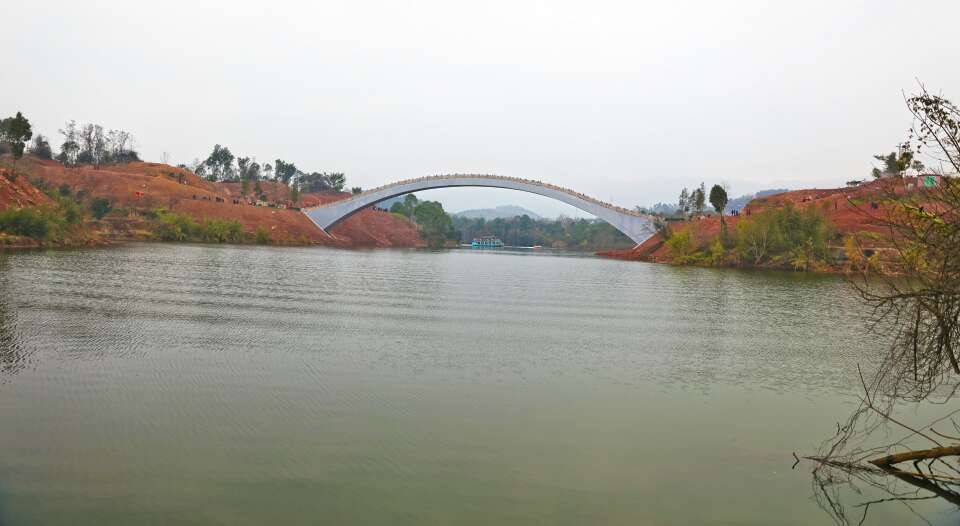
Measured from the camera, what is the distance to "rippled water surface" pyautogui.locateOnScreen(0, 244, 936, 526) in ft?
18.0

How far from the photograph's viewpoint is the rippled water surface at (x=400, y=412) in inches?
216

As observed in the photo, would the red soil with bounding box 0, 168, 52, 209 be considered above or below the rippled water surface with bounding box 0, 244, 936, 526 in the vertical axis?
above

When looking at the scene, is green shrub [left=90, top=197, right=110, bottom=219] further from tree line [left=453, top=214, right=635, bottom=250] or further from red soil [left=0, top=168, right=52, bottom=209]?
tree line [left=453, top=214, right=635, bottom=250]

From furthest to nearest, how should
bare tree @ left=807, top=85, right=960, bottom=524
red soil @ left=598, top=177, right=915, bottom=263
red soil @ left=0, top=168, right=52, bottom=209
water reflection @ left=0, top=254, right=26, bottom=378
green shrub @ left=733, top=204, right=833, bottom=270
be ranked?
red soil @ left=598, top=177, right=915, bottom=263, green shrub @ left=733, top=204, right=833, bottom=270, red soil @ left=0, top=168, right=52, bottom=209, water reflection @ left=0, top=254, right=26, bottom=378, bare tree @ left=807, top=85, right=960, bottom=524

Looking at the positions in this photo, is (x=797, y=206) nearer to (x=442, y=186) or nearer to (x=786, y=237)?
(x=786, y=237)

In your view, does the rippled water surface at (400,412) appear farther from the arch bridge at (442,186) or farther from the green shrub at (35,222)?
the arch bridge at (442,186)

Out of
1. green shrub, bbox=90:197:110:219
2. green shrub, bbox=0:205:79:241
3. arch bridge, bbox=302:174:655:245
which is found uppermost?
arch bridge, bbox=302:174:655:245

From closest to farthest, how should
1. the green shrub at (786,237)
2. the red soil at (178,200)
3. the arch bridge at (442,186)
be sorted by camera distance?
1. the green shrub at (786,237)
2. the red soil at (178,200)
3. the arch bridge at (442,186)

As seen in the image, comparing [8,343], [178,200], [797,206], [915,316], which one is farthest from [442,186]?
[915,316]

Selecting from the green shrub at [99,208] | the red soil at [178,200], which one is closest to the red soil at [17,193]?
the green shrub at [99,208]

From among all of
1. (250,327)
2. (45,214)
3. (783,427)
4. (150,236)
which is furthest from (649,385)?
(150,236)

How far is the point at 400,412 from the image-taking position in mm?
7965

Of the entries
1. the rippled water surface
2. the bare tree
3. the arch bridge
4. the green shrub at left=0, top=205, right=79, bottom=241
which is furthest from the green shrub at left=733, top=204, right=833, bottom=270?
the green shrub at left=0, top=205, right=79, bottom=241

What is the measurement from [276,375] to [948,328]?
8717 mm
